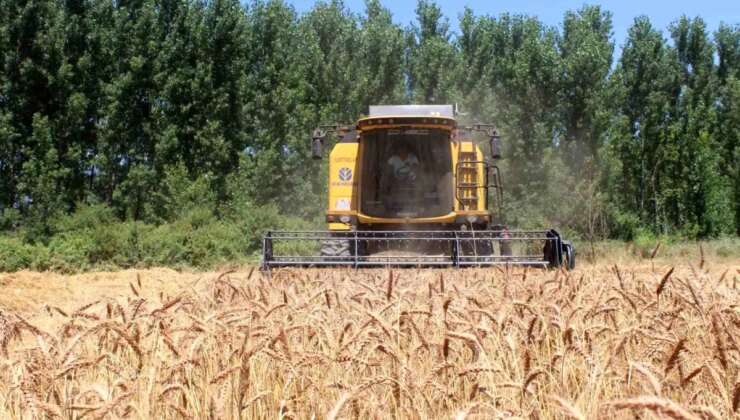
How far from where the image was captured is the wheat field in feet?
7.25

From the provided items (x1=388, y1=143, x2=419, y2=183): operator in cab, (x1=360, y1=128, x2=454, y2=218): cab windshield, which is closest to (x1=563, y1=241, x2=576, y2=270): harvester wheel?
(x1=360, y1=128, x2=454, y2=218): cab windshield

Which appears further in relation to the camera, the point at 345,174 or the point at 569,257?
the point at 345,174

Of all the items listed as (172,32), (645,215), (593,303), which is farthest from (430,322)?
(645,215)

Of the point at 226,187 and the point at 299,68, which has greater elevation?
the point at 299,68

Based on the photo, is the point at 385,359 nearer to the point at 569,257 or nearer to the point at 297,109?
the point at 569,257

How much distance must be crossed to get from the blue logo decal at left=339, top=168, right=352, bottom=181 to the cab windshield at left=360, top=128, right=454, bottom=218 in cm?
45

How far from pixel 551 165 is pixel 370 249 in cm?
1714

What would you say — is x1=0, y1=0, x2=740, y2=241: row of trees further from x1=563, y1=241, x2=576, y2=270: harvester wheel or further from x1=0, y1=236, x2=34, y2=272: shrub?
x1=563, y1=241, x2=576, y2=270: harvester wheel

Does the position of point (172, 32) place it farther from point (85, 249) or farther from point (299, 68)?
point (85, 249)

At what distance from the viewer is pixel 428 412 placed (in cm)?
233

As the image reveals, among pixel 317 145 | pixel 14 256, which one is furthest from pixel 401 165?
pixel 14 256

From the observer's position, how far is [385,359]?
2787mm

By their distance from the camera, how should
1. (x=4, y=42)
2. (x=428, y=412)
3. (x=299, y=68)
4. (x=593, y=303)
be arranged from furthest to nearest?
(x=299, y=68) < (x=4, y=42) < (x=593, y=303) < (x=428, y=412)

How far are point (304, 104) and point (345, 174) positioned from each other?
16.5 meters
